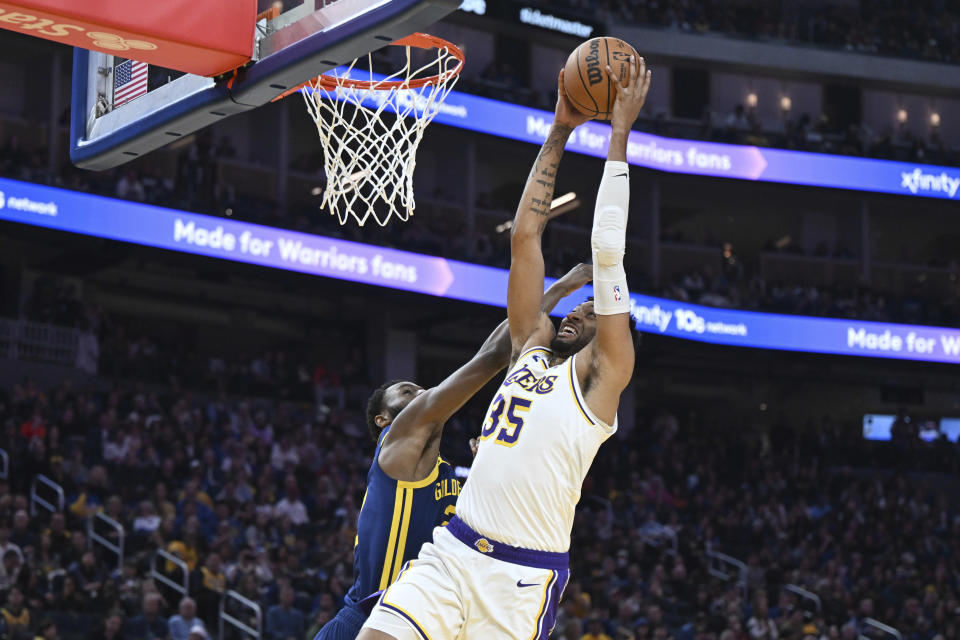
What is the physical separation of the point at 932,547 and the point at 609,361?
17.9 meters

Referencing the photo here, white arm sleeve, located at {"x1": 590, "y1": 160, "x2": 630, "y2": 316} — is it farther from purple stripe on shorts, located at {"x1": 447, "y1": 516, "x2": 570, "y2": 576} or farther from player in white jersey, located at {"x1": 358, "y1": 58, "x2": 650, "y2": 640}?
purple stripe on shorts, located at {"x1": 447, "y1": 516, "x2": 570, "y2": 576}

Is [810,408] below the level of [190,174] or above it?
below

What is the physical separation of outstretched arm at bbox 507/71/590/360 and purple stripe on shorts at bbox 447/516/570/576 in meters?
0.74

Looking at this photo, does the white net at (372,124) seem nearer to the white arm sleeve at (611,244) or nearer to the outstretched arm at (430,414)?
the outstretched arm at (430,414)

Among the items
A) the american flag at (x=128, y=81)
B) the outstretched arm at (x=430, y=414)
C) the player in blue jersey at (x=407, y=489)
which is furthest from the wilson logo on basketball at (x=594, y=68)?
the american flag at (x=128, y=81)

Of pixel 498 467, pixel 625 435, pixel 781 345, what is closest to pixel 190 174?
pixel 625 435

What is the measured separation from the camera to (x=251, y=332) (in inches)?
881

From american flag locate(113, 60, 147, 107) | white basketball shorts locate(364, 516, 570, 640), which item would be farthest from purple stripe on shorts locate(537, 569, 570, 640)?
american flag locate(113, 60, 147, 107)

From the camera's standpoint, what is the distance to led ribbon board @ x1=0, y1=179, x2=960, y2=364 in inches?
623

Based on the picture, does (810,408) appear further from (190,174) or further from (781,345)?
(190,174)

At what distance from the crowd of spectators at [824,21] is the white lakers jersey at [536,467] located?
22353mm

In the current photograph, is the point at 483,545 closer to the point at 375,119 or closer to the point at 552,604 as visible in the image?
the point at 552,604

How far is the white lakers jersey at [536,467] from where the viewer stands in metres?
3.80

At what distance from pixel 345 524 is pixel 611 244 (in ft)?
35.2
